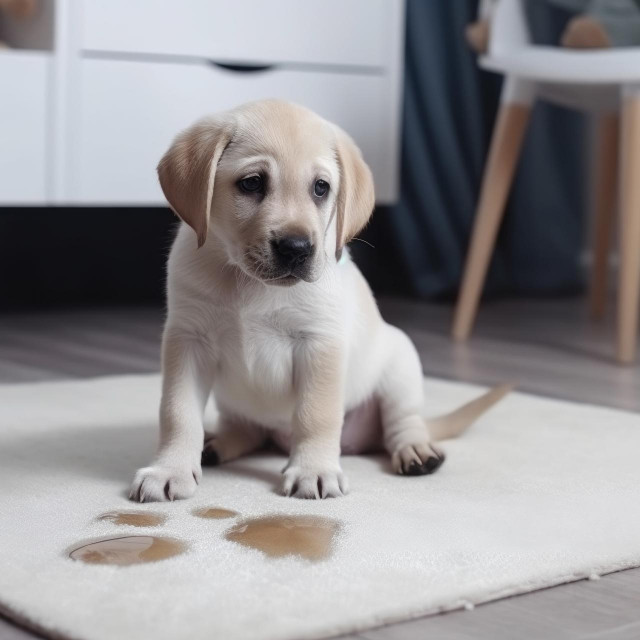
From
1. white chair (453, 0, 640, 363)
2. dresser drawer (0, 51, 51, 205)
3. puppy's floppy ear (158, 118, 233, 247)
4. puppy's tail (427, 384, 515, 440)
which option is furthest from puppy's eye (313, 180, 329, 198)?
dresser drawer (0, 51, 51, 205)

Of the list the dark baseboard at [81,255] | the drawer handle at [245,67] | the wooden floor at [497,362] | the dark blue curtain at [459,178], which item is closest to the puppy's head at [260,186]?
the wooden floor at [497,362]

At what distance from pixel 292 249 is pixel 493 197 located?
67.6 inches

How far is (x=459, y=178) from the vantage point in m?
3.82

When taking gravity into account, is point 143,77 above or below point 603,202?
above

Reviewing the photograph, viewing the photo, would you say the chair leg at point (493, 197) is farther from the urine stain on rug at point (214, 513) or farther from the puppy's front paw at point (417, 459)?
the urine stain on rug at point (214, 513)

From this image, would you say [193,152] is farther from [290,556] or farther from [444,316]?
[444,316]

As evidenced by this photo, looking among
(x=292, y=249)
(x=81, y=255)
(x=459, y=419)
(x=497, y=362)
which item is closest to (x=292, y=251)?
(x=292, y=249)

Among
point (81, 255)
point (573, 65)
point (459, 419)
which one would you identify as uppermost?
point (573, 65)

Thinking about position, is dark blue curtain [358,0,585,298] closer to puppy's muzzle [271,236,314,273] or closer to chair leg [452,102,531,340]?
chair leg [452,102,531,340]

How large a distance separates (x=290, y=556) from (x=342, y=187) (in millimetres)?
503

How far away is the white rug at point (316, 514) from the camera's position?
3.39ft

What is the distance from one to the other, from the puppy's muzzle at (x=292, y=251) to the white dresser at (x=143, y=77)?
5.12 ft

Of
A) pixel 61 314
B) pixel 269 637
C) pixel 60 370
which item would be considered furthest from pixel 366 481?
pixel 61 314

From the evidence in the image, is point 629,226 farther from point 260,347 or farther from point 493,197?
point 260,347
